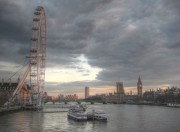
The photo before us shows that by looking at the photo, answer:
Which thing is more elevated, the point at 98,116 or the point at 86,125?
the point at 98,116

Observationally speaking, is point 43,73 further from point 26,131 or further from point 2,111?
point 26,131

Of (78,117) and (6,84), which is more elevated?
(6,84)

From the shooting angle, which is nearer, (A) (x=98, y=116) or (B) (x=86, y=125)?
(B) (x=86, y=125)

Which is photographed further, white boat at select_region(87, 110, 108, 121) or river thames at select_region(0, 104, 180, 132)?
white boat at select_region(87, 110, 108, 121)

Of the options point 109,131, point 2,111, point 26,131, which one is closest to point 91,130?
point 109,131

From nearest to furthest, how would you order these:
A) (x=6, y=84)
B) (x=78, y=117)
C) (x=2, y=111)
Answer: (x=78, y=117), (x=2, y=111), (x=6, y=84)

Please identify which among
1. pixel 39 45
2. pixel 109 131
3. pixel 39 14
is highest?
pixel 39 14

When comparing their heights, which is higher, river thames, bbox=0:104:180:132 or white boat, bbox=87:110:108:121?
white boat, bbox=87:110:108:121

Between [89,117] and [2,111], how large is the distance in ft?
93.6

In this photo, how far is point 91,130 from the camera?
48.8m

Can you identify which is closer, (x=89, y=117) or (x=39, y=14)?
(x=89, y=117)

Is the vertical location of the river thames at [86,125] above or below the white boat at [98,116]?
below

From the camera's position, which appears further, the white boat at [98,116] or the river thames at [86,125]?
the white boat at [98,116]

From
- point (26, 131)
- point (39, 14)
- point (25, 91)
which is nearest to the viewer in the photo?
point (26, 131)
